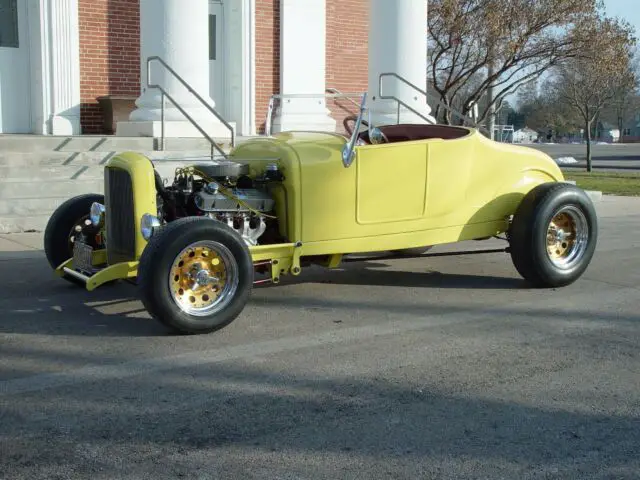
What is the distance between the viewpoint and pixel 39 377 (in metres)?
4.68

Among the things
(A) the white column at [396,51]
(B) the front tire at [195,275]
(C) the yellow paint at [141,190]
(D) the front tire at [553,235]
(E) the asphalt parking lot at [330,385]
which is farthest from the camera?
(A) the white column at [396,51]

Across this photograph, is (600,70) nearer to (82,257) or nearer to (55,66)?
(55,66)

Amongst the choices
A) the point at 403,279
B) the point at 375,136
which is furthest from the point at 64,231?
the point at 403,279

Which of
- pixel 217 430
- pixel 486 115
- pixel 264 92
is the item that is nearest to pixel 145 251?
pixel 217 430

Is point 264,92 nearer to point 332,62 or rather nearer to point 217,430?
point 332,62

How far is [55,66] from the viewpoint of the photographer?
13422mm

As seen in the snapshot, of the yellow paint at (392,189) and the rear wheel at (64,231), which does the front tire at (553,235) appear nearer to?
the yellow paint at (392,189)

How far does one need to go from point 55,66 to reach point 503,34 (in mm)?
11188

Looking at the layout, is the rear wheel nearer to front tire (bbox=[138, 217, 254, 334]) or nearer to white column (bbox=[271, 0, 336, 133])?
front tire (bbox=[138, 217, 254, 334])

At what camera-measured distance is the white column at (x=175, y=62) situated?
12.0 metres

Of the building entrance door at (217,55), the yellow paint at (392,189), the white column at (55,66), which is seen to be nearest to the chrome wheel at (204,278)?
the yellow paint at (392,189)

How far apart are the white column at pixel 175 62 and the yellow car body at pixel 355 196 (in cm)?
551

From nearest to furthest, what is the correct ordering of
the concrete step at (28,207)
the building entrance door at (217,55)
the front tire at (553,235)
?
1. the front tire at (553,235)
2. the concrete step at (28,207)
3. the building entrance door at (217,55)

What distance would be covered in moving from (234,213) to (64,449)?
2.86 metres
